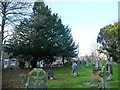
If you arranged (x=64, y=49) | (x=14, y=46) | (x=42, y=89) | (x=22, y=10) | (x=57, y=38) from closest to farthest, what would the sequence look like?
(x=42, y=89)
(x=22, y=10)
(x=14, y=46)
(x=57, y=38)
(x=64, y=49)

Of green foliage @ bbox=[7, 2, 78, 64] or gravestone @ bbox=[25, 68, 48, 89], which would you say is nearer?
gravestone @ bbox=[25, 68, 48, 89]

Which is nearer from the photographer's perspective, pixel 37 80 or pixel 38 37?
pixel 37 80

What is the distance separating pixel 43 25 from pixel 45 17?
3.31 feet

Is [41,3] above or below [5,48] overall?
above

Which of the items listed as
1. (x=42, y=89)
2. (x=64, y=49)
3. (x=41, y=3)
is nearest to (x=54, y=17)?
(x=41, y=3)

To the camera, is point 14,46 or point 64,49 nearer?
point 14,46

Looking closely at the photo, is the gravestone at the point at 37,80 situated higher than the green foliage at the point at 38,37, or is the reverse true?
the green foliage at the point at 38,37

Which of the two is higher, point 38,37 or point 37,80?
point 38,37

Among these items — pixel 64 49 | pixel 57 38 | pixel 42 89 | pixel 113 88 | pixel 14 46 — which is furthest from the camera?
pixel 64 49

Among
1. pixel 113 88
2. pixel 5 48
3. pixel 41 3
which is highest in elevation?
pixel 41 3

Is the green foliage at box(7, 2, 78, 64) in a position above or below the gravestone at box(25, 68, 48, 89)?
above

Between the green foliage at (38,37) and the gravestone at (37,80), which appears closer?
the gravestone at (37,80)

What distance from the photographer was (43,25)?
109 ft

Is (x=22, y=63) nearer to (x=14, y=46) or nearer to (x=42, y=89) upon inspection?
(x=14, y=46)
